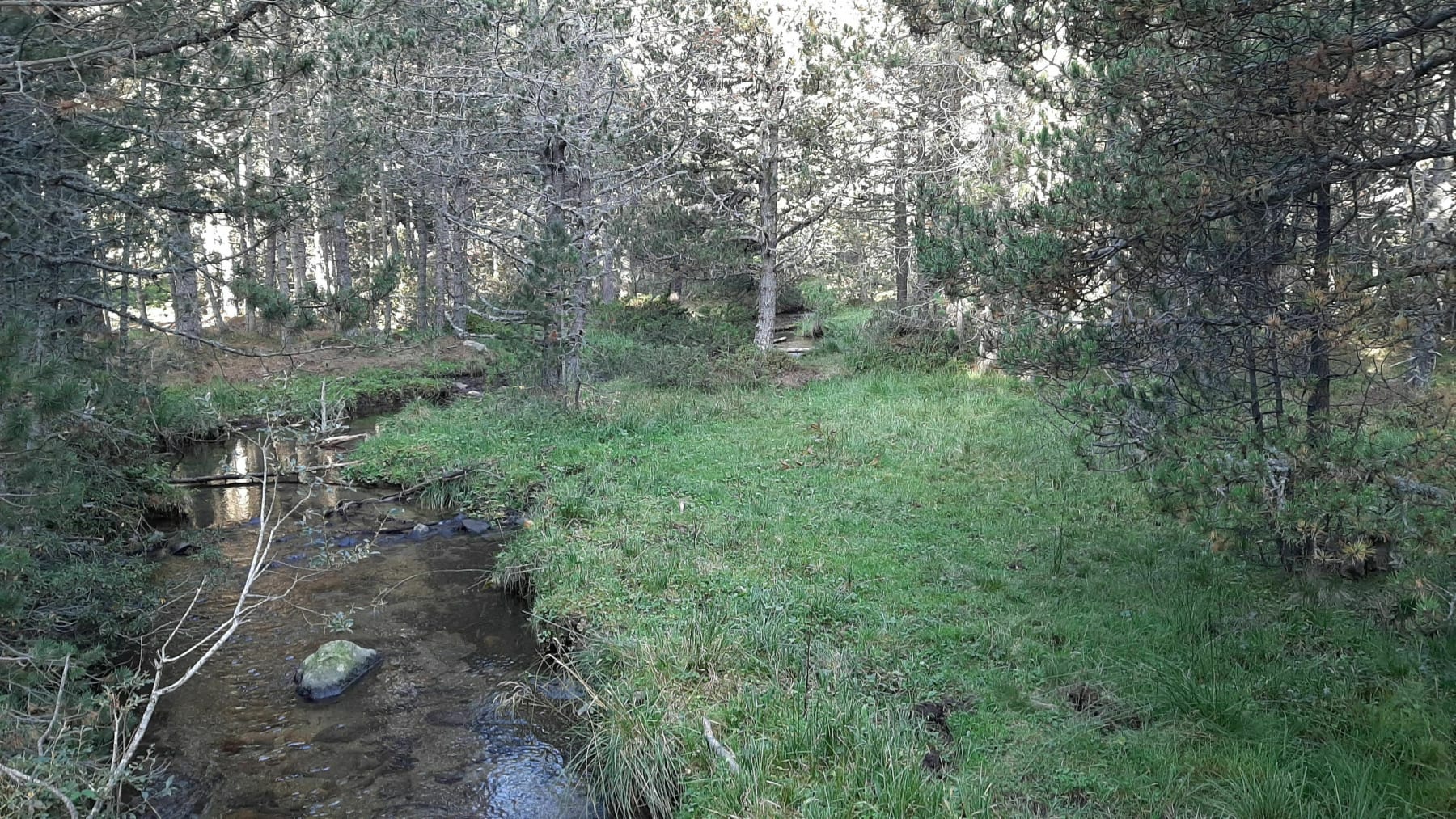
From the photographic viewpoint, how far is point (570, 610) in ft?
22.4

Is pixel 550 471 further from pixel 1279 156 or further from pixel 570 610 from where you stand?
pixel 1279 156

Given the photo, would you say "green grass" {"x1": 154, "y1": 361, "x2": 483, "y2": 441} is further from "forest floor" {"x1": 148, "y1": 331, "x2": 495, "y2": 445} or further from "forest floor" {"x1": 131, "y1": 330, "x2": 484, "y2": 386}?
"forest floor" {"x1": 131, "y1": 330, "x2": 484, "y2": 386}

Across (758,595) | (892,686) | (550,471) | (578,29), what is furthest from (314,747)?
(578,29)

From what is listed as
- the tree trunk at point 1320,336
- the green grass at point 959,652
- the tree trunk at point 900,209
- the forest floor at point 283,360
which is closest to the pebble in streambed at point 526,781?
the green grass at point 959,652

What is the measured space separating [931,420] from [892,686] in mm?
7957

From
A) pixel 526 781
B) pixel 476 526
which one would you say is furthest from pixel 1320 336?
pixel 476 526

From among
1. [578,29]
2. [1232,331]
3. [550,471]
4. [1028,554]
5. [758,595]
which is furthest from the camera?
[578,29]

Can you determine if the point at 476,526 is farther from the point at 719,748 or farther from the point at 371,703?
the point at 719,748

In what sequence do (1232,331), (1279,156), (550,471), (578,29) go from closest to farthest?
(1279,156)
(1232,331)
(550,471)
(578,29)

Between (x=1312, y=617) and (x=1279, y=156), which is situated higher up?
(x=1279, y=156)

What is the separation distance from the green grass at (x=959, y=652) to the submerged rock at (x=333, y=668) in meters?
1.41

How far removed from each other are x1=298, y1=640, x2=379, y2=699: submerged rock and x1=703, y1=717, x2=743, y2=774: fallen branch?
3193 mm

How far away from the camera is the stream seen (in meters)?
5.12

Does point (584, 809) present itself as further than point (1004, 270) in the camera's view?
No
